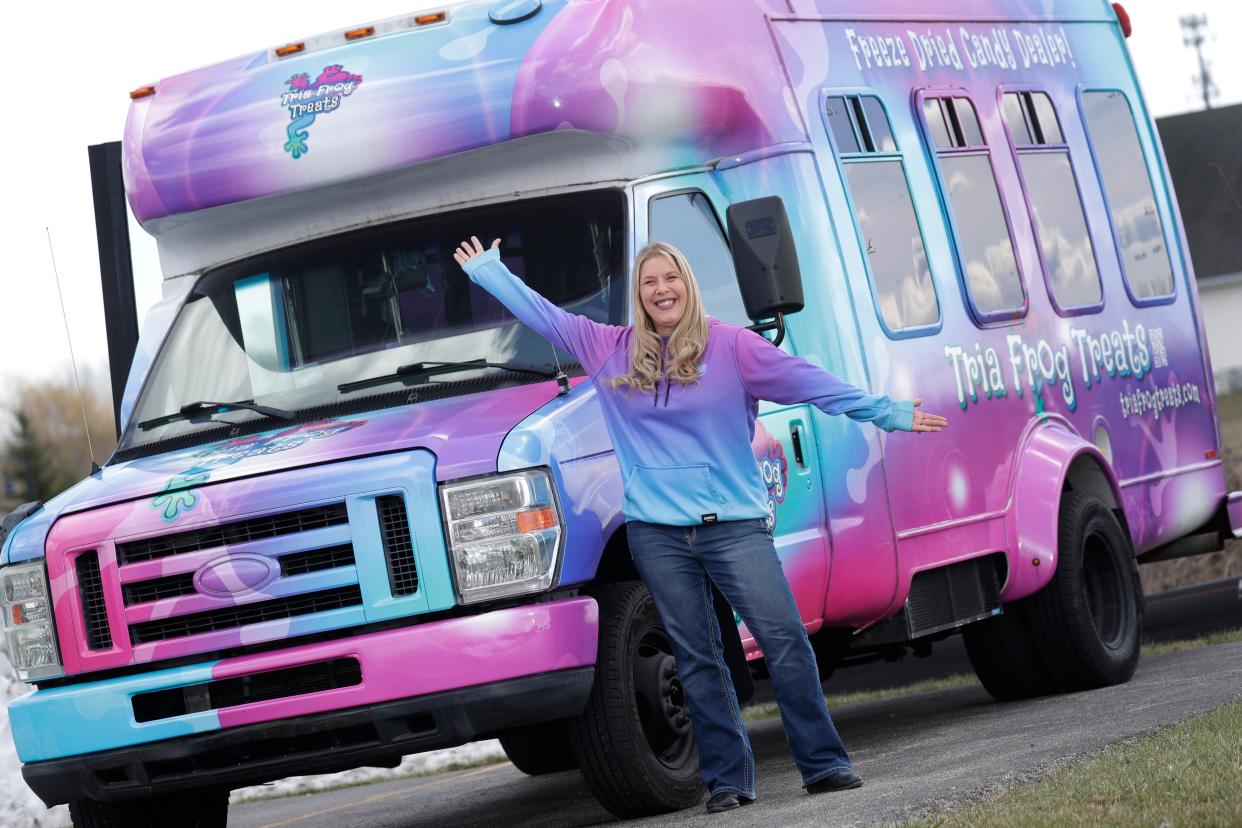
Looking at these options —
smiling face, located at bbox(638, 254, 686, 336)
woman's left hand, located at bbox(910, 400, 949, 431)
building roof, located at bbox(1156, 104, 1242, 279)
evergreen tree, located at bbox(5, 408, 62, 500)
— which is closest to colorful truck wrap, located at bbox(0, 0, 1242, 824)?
smiling face, located at bbox(638, 254, 686, 336)

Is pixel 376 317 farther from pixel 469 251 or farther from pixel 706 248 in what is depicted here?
pixel 706 248

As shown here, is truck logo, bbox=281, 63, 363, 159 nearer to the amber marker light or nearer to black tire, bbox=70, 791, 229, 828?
the amber marker light

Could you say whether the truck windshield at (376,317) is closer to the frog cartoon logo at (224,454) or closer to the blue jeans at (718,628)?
the frog cartoon logo at (224,454)

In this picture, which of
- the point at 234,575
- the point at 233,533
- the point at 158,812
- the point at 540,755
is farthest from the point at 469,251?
the point at 540,755

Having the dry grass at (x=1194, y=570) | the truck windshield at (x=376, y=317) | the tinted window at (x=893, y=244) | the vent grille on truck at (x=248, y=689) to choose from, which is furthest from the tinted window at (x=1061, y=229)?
the dry grass at (x=1194, y=570)

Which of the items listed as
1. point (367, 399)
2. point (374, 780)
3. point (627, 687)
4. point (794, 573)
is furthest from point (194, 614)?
point (374, 780)

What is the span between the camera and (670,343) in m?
6.86

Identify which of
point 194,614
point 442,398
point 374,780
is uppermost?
point 442,398

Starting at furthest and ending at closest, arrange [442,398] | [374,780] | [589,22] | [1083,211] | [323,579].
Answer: [374,780] → [1083,211] → [589,22] → [442,398] → [323,579]

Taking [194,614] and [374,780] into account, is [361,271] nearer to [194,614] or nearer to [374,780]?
[194,614]

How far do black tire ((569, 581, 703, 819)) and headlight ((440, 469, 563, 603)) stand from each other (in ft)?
1.71

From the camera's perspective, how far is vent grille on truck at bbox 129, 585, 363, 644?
671 centimetres

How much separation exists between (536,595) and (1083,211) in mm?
4855

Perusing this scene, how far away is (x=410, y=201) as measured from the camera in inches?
307
